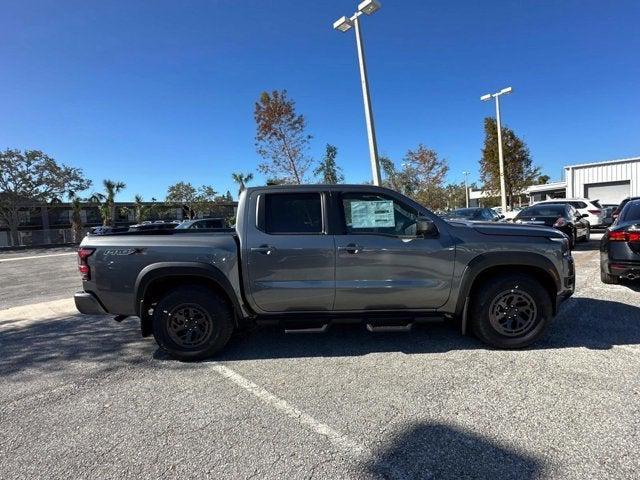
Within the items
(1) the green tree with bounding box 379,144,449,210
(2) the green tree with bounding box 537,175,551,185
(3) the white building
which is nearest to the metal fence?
(1) the green tree with bounding box 379,144,449,210

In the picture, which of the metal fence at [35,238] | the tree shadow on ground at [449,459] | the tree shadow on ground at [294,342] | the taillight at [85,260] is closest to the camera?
the tree shadow on ground at [449,459]

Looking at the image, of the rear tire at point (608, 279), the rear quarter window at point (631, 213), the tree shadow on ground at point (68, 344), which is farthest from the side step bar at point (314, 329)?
the rear quarter window at point (631, 213)

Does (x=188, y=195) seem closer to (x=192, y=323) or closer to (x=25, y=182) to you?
(x=25, y=182)

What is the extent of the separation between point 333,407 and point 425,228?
195 centimetres

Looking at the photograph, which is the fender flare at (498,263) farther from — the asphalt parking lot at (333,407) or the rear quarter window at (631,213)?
the rear quarter window at (631,213)

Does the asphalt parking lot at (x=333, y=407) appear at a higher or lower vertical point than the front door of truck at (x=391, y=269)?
lower

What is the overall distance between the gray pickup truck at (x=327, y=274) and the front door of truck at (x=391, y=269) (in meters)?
0.01

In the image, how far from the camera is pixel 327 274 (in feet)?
13.9

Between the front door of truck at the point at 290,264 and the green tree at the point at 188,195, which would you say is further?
the green tree at the point at 188,195

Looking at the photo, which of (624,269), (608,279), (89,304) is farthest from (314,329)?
(608,279)

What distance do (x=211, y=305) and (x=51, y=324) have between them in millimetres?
3626

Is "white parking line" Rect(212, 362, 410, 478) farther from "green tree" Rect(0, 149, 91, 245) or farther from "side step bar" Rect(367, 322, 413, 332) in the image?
"green tree" Rect(0, 149, 91, 245)

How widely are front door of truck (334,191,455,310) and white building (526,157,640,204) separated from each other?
1400 inches

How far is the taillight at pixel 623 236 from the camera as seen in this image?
6.22 meters
